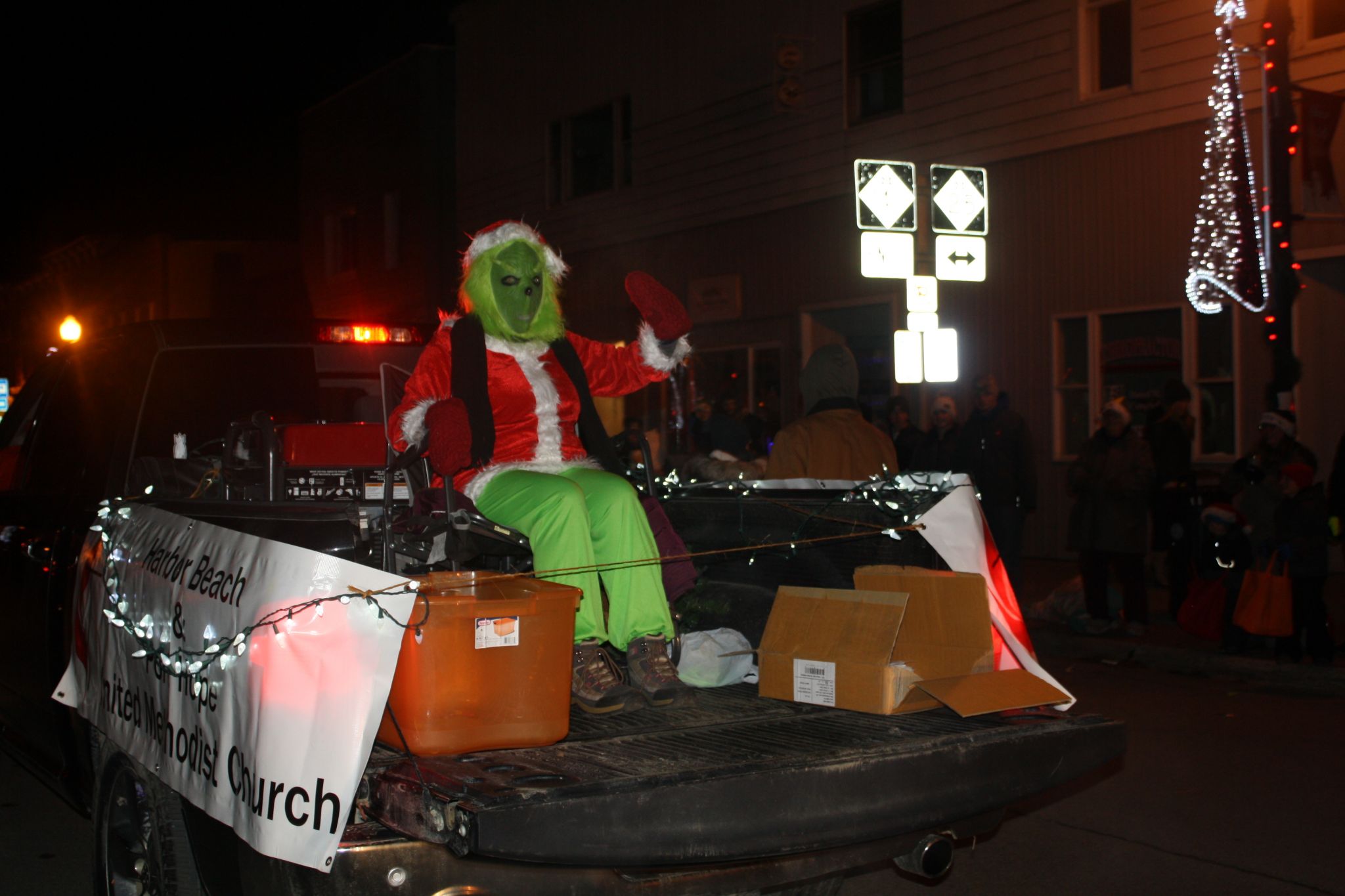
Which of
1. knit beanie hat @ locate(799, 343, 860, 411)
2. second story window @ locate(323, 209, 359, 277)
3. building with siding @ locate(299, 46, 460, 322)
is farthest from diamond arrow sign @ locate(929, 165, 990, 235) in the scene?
second story window @ locate(323, 209, 359, 277)

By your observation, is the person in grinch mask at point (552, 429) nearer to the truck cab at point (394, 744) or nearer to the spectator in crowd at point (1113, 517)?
the truck cab at point (394, 744)

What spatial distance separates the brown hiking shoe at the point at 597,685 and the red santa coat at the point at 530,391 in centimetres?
81

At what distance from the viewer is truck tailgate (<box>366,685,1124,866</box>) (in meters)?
2.68

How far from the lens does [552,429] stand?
480 cm

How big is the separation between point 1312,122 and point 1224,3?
2.00m

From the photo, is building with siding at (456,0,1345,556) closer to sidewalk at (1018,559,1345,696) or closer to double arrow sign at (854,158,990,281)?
double arrow sign at (854,158,990,281)

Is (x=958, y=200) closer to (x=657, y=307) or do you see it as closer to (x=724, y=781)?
(x=657, y=307)

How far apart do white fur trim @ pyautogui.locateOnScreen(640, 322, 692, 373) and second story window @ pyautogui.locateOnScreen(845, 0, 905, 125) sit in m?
12.4

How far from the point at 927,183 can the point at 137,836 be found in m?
13.5

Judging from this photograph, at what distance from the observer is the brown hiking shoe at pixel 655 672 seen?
3.83 m

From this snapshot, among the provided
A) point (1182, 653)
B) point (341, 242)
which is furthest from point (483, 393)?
point (341, 242)

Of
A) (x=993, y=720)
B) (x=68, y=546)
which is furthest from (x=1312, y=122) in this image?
(x=68, y=546)

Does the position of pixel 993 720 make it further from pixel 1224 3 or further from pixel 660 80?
pixel 660 80

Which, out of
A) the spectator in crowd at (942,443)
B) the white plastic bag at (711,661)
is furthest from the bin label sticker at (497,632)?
the spectator in crowd at (942,443)
